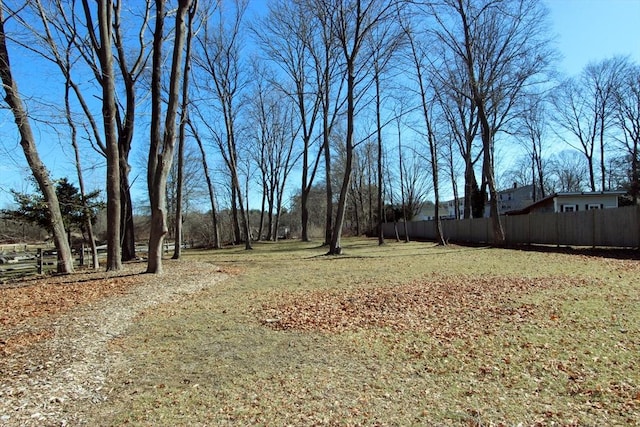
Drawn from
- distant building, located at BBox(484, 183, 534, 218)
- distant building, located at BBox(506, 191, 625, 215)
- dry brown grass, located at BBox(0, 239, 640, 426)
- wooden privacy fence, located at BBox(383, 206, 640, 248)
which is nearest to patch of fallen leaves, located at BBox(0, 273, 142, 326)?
dry brown grass, located at BBox(0, 239, 640, 426)

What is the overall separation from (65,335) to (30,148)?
799 cm

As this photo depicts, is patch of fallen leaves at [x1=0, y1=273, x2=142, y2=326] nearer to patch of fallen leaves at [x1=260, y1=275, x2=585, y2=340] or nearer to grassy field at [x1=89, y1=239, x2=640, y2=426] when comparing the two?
grassy field at [x1=89, y1=239, x2=640, y2=426]

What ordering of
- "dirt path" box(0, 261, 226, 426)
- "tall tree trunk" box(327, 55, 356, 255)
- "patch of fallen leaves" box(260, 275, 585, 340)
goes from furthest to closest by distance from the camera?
"tall tree trunk" box(327, 55, 356, 255) < "patch of fallen leaves" box(260, 275, 585, 340) < "dirt path" box(0, 261, 226, 426)

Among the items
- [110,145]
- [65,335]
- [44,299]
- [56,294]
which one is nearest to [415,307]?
[65,335]

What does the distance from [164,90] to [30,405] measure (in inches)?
701

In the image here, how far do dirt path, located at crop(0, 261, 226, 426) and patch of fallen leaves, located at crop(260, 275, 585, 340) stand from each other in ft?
7.45

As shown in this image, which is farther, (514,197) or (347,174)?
(514,197)

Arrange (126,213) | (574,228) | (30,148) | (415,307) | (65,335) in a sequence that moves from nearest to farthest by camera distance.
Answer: (65,335) < (415,307) < (30,148) < (126,213) < (574,228)

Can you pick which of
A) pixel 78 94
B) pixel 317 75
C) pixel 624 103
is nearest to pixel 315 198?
pixel 317 75

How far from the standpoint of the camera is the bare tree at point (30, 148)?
10424 mm

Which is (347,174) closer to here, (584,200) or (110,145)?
(110,145)

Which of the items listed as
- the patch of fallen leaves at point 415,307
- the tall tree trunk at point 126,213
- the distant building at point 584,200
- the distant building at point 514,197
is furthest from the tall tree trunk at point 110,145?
the distant building at point 514,197

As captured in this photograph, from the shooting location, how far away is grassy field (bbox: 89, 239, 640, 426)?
126 inches

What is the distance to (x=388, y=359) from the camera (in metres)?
4.36
